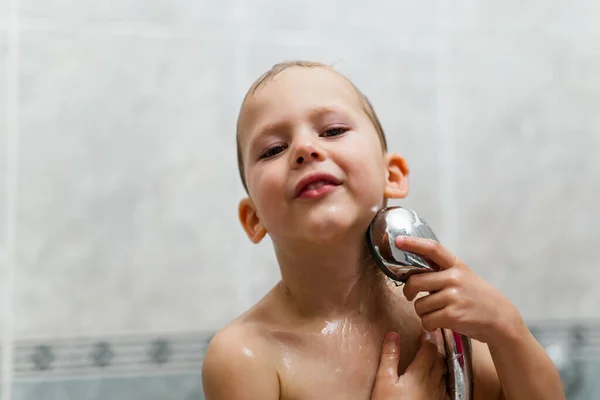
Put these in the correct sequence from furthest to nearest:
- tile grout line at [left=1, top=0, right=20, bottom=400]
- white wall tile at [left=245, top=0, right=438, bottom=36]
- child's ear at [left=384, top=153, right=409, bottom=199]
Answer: white wall tile at [left=245, top=0, right=438, bottom=36] < tile grout line at [left=1, top=0, right=20, bottom=400] < child's ear at [left=384, top=153, right=409, bottom=199]

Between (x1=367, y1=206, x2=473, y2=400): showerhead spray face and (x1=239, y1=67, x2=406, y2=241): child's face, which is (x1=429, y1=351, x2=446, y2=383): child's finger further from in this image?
(x1=239, y1=67, x2=406, y2=241): child's face

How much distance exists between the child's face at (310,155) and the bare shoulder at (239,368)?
0.11m

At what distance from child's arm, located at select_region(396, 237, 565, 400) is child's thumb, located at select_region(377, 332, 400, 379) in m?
0.04

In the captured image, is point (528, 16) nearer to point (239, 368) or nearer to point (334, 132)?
point (334, 132)

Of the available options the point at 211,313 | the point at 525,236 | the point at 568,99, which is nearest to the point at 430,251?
the point at 211,313

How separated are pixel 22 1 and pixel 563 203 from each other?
950mm

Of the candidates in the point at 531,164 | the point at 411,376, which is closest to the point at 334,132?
the point at 411,376

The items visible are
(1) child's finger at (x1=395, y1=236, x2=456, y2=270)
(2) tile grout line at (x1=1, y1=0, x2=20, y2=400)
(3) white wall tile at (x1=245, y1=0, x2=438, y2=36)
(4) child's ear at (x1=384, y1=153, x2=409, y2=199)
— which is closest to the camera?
(1) child's finger at (x1=395, y1=236, x2=456, y2=270)

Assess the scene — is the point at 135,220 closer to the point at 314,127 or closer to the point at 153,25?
the point at 153,25

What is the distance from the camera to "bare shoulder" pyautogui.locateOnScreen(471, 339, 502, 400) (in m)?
0.69

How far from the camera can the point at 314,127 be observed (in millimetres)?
A: 655

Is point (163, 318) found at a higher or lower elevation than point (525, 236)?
lower

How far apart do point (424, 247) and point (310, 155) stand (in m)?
0.13

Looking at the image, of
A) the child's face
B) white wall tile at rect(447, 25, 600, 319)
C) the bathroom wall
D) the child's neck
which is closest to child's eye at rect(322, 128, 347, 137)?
the child's face
